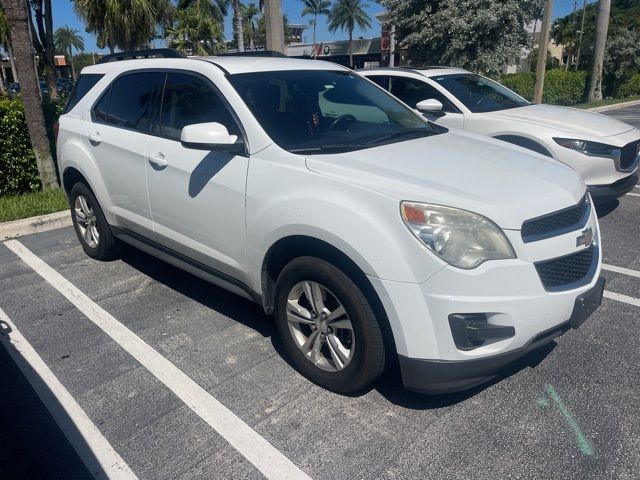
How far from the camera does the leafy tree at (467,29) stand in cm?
1452

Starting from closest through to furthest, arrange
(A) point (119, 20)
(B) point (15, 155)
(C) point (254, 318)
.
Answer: (C) point (254, 318), (B) point (15, 155), (A) point (119, 20)

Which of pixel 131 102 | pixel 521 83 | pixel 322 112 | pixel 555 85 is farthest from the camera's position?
pixel 555 85

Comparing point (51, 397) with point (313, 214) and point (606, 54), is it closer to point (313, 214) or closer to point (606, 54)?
point (313, 214)

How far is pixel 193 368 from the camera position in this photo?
3314 millimetres

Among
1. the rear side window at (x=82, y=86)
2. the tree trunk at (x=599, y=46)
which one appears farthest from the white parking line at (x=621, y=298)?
the tree trunk at (x=599, y=46)

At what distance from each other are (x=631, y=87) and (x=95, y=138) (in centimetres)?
3008

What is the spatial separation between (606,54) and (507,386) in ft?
98.1

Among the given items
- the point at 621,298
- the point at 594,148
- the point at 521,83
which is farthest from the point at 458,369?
the point at 521,83

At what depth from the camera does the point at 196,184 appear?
11.3 feet

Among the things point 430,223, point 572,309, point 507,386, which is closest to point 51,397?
point 430,223

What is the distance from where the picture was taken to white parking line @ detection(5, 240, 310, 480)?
2.51 meters

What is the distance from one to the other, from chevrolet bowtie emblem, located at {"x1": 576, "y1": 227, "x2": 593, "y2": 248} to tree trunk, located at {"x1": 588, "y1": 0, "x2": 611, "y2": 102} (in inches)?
925

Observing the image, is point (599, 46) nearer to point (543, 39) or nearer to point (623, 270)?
point (543, 39)

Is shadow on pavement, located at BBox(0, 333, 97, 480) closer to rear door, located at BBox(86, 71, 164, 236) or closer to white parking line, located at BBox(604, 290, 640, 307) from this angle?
rear door, located at BBox(86, 71, 164, 236)
